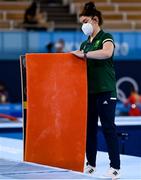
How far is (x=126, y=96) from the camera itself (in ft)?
56.4

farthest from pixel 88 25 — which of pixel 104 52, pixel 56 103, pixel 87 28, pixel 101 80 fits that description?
pixel 56 103

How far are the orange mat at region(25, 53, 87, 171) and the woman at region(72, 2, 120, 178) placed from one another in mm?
129

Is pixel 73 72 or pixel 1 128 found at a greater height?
pixel 73 72

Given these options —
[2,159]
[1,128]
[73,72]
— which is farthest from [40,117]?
[1,128]

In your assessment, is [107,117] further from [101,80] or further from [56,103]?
[56,103]

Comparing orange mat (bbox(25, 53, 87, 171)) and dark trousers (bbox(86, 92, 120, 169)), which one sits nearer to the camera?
dark trousers (bbox(86, 92, 120, 169))

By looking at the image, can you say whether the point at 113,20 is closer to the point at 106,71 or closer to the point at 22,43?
the point at 22,43

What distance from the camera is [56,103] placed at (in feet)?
21.9

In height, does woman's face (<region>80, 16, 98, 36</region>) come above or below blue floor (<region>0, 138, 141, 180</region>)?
above

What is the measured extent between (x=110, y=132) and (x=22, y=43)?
33.6 feet

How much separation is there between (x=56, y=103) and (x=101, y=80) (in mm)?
529

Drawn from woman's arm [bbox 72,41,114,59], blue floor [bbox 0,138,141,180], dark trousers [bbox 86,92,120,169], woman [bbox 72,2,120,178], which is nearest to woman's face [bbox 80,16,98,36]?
woman [bbox 72,2,120,178]

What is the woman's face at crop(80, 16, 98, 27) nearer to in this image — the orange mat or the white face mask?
the white face mask

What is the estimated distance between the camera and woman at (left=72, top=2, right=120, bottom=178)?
6352 millimetres
